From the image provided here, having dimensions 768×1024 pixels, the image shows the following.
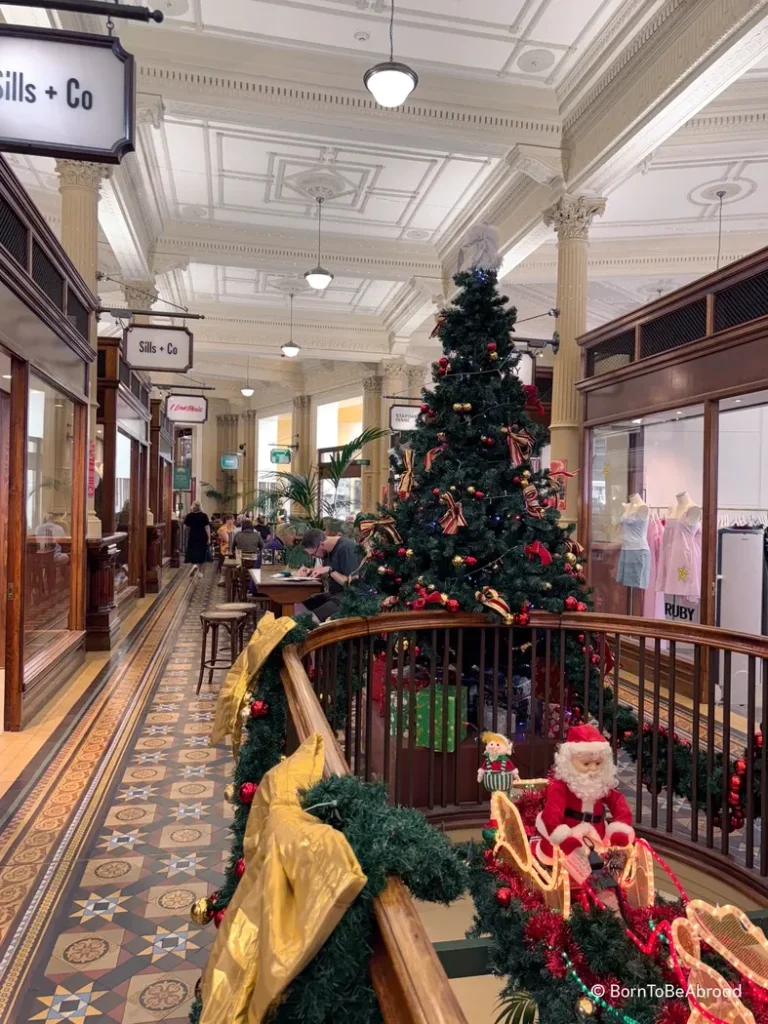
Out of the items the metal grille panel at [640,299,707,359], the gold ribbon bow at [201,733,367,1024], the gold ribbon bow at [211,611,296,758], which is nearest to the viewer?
the gold ribbon bow at [201,733,367,1024]

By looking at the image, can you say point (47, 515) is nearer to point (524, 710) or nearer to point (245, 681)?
point (245, 681)

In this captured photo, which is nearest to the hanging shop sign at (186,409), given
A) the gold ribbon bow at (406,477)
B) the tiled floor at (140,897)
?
the tiled floor at (140,897)

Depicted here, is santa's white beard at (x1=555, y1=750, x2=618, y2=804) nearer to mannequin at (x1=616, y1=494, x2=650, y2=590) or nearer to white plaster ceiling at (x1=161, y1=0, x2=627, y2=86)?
mannequin at (x1=616, y1=494, x2=650, y2=590)

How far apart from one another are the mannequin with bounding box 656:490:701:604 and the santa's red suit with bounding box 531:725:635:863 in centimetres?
390

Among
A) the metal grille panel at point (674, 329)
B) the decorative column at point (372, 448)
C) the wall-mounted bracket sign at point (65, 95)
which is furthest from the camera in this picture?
the decorative column at point (372, 448)

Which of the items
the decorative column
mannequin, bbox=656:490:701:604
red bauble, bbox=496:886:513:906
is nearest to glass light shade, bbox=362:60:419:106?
mannequin, bbox=656:490:701:604

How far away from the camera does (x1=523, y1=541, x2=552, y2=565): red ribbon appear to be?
373cm

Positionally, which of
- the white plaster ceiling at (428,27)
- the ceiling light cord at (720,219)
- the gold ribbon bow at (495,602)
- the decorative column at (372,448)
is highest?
the white plaster ceiling at (428,27)

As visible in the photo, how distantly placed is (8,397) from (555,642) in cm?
372

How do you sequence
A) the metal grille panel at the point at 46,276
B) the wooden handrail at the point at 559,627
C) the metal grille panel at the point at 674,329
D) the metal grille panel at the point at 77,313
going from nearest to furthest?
the wooden handrail at the point at 559,627, the metal grille panel at the point at 46,276, the metal grille panel at the point at 674,329, the metal grille panel at the point at 77,313

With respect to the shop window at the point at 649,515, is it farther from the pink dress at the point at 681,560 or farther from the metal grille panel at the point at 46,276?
the metal grille panel at the point at 46,276

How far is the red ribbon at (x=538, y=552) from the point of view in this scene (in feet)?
12.2

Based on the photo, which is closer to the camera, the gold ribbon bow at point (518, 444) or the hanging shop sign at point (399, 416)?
the gold ribbon bow at point (518, 444)

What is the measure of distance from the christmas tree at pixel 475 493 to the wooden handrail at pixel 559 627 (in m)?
0.11
